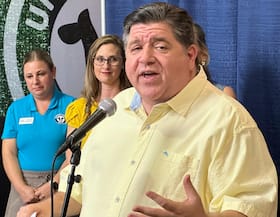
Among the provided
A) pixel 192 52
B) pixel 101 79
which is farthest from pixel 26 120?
pixel 192 52

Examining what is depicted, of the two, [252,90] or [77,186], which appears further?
[252,90]

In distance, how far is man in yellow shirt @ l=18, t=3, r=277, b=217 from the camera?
141 cm

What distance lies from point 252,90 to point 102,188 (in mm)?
875

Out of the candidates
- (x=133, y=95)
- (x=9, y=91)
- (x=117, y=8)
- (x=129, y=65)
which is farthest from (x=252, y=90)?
(x=9, y=91)

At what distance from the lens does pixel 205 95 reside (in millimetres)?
1561

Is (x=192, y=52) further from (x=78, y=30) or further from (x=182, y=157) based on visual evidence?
(x=78, y=30)

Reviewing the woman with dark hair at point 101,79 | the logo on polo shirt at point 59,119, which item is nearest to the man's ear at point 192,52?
the woman with dark hair at point 101,79

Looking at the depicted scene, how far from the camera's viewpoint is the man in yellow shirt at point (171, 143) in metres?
1.41

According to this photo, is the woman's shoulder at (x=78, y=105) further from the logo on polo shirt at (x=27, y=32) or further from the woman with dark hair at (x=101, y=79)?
the logo on polo shirt at (x=27, y=32)

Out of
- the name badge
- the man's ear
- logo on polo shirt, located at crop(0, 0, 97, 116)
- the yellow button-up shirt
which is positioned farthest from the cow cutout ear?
the man's ear

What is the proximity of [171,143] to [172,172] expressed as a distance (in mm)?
82

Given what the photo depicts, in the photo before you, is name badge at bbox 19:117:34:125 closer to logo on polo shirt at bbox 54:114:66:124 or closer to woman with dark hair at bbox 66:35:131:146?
logo on polo shirt at bbox 54:114:66:124

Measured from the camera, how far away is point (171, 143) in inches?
60.2

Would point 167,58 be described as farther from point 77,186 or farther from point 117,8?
point 117,8
